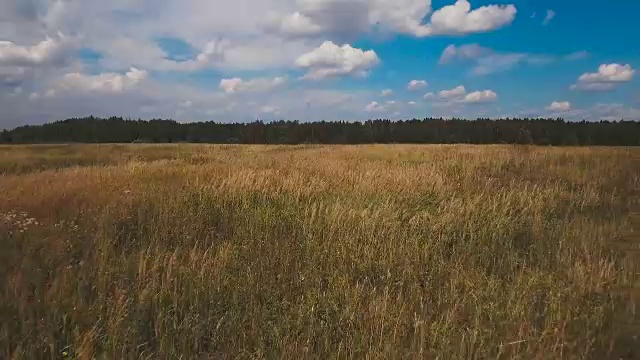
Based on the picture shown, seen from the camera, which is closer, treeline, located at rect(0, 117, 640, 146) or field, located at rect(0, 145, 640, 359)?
field, located at rect(0, 145, 640, 359)

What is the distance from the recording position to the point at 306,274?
176 inches

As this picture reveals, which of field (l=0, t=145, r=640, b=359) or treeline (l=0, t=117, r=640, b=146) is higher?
treeline (l=0, t=117, r=640, b=146)

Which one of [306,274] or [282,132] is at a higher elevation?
[282,132]

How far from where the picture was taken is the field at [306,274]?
128 inches

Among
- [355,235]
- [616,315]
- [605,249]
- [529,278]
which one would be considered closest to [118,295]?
[355,235]

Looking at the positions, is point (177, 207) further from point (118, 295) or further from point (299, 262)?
point (118, 295)

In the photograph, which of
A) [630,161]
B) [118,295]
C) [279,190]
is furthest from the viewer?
[630,161]

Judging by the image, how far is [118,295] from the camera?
144 inches

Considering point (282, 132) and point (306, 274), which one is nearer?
point (306, 274)

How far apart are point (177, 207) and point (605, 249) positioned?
6169 millimetres

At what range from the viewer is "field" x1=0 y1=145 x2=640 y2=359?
10.6 feet

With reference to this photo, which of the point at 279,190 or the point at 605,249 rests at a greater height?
the point at 279,190

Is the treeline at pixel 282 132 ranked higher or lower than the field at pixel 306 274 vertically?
higher

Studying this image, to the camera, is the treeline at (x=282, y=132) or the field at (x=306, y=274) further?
the treeline at (x=282, y=132)
